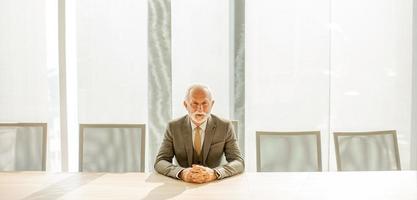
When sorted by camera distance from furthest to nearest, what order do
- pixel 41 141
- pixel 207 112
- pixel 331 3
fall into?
pixel 331 3 < pixel 41 141 < pixel 207 112

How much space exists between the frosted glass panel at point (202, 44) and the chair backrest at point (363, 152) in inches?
62.3

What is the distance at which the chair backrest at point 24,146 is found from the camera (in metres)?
3.37

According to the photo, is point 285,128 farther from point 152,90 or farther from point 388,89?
point 152,90

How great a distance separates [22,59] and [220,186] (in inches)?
116

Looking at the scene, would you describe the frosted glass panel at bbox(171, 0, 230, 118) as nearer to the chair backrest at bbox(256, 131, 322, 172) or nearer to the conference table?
the chair backrest at bbox(256, 131, 322, 172)

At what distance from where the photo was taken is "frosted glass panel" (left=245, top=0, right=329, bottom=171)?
14.8 feet

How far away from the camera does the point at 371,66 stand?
180 inches

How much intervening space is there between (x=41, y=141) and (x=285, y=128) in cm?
234

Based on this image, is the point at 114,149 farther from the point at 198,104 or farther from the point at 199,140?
the point at 198,104

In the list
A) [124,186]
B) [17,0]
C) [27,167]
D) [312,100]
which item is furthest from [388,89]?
[17,0]

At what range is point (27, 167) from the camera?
338cm

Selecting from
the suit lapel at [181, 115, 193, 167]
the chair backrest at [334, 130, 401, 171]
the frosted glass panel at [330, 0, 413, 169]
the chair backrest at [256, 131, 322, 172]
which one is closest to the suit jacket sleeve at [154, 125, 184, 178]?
the suit lapel at [181, 115, 193, 167]

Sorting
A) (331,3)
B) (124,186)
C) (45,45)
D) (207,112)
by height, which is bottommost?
(124,186)

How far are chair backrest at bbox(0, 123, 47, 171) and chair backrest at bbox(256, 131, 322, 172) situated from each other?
5.13 feet
